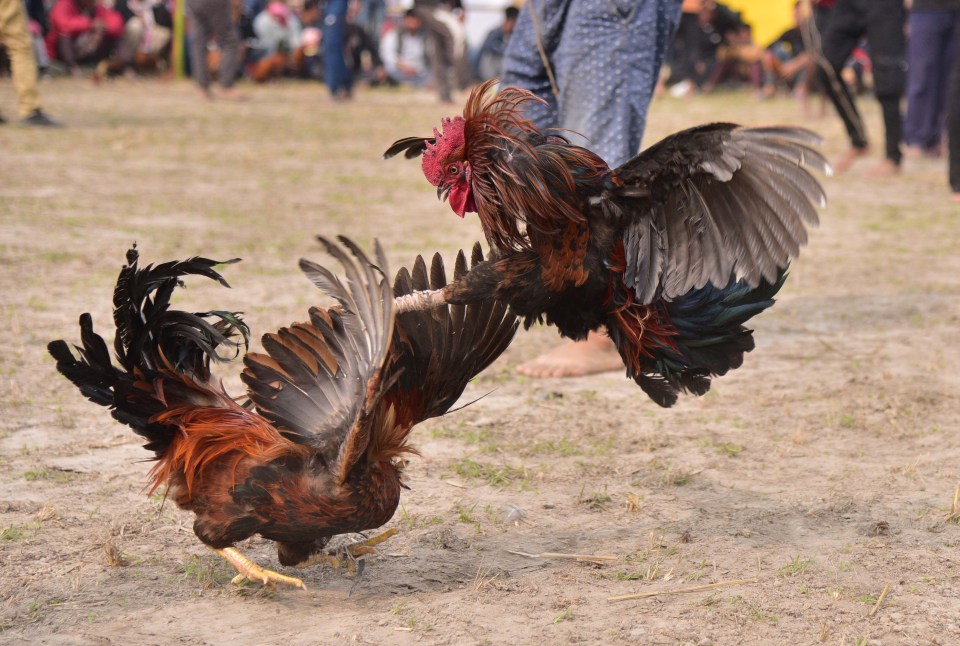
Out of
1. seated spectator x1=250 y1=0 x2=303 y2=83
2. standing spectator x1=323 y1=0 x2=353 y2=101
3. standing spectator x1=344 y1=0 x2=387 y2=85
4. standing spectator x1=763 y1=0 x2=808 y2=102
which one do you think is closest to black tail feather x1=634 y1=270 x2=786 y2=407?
standing spectator x1=323 y1=0 x2=353 y2=101

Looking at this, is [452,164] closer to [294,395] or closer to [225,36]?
[294,395]

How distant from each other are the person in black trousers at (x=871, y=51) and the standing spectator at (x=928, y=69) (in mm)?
398

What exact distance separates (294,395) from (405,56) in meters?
18.9

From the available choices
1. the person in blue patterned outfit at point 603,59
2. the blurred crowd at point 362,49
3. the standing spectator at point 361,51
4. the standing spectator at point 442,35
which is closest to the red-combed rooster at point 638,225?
the person in blue patterned outfit at point 603,59

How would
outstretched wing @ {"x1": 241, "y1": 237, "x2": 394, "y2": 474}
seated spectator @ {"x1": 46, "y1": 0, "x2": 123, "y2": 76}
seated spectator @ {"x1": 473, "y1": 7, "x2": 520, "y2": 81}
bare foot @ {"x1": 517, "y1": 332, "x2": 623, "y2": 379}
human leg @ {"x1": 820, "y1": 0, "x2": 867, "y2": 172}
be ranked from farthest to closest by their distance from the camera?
seated spectator @ {"x1": 473, "y1": 7, "x2": 520, "y2": 81}, seated spectator @ {"x1": 46, "y1": 0, "x2": 123, "y2": 76}, human leg @ {"x1": 820, "y1": 0, "x2": 867, "y2": 172}, bare foot @ {"x1": 517, "y1": 332, "x2": 623, "y2": 379}, outstretched wing @ {"x1": 241, "y1": 237, "x2": 394, "y2": 474}

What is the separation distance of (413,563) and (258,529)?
58cm

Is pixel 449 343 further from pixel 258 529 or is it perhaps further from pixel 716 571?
pixel 716 571

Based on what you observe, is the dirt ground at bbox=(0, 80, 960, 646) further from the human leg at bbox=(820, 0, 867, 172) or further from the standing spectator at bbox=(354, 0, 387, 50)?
the standing spectator at bbox=(354, 0, 387, 50)

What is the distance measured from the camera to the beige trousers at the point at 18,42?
10.6 m

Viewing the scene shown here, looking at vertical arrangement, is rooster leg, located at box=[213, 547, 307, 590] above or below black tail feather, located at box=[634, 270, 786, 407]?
Result: below

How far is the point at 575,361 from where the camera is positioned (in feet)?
17.1

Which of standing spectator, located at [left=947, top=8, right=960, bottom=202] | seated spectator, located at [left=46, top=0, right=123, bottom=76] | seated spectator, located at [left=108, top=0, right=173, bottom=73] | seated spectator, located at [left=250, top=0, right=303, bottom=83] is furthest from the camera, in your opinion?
seated spectator, located at [left=250, top=0, right=303, bottom=83]

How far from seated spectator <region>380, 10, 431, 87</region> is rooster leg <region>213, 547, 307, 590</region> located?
60.6 ft

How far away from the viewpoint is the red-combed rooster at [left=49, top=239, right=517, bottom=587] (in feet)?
9.30
